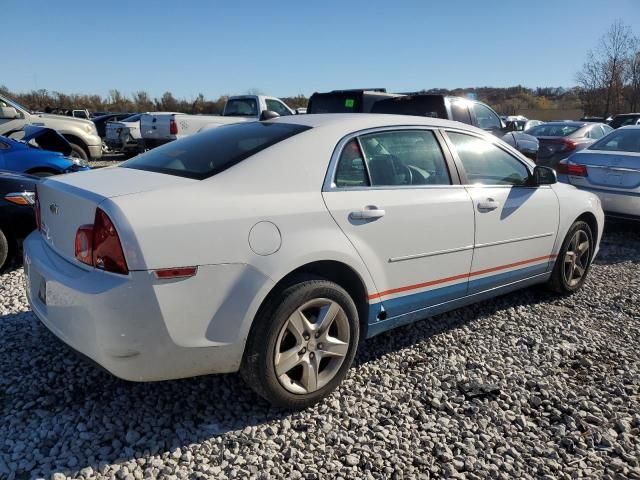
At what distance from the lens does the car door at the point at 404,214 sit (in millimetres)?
2875

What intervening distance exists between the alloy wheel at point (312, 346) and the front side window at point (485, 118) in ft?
23.7

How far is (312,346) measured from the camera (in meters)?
2.73

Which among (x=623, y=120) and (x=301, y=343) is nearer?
(x=301, y=343)

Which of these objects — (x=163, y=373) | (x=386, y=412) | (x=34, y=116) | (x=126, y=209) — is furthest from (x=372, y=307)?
(x=34, y=116)

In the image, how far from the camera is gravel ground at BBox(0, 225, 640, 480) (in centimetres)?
238

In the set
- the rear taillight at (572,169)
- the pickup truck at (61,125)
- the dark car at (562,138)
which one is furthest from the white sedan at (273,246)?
the pickup truck at (61,125)

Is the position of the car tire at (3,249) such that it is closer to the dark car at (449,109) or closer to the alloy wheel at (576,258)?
the alloy wheel at (576,258)

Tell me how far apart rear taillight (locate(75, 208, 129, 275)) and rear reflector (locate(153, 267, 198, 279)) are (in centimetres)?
13

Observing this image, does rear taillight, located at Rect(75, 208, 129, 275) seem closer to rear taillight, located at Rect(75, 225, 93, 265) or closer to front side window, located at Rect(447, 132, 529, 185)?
rear taillight, located at Rect(75, 225, 93, 265)

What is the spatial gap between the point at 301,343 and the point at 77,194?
4.32 ft

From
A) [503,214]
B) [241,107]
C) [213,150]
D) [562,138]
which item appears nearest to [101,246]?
[213,150]

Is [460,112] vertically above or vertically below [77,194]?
above

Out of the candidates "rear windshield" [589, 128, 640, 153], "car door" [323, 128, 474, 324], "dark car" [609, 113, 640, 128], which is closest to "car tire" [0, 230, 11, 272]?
"car door" [323, 128, 474, 324]

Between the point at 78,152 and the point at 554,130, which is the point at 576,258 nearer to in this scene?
the point at 554,130
